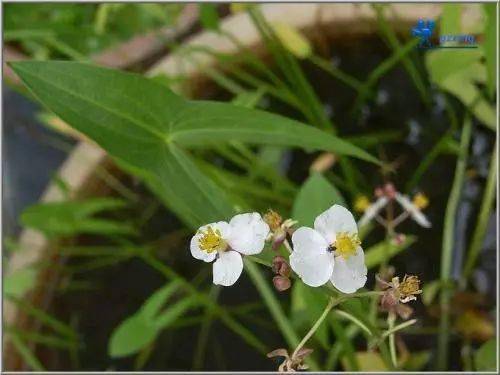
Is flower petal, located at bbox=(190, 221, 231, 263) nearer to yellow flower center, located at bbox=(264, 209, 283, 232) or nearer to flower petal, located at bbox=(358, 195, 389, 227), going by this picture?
yellow flower center, located at bbox=(264, 209, 283, 232)

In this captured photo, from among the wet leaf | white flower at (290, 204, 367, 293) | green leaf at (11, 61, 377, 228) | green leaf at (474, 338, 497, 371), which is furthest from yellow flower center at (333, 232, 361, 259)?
the wet leaf

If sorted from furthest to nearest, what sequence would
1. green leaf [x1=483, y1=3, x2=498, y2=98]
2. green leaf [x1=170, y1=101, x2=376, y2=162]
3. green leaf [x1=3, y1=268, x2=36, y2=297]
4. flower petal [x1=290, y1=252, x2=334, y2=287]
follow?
green leaf [x1=3, y1=268, x2=36, y2=297] < green leaf [x1=483, y1=3, x2=498, y2=98] < green leaf [x1=170, y1=101, x2=376, y2=162] < flower petal [x1=290, y1=252, x2=334, y2=287]

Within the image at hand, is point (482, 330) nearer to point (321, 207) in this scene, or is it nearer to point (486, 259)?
point (486, 259)

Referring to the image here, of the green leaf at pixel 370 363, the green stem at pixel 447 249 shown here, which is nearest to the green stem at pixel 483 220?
the green stem at pixel 447 249

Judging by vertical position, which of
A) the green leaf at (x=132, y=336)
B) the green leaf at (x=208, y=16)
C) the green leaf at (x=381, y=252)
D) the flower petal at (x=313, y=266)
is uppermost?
the green leaf at (x=208, y=16)

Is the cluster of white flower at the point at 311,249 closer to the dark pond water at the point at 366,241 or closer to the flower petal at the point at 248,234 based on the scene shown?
the flower petal at the point at 248,234

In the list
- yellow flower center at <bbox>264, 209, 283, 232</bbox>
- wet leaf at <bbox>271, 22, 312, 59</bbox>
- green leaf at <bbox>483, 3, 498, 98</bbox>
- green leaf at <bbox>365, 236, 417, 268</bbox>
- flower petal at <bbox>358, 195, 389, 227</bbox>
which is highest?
wet leaf at <bbox>271, 22, 312, 59</bbox>

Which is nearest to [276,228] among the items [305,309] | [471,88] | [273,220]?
[273,220]

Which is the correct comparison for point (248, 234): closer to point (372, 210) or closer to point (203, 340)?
point (372, 210)
